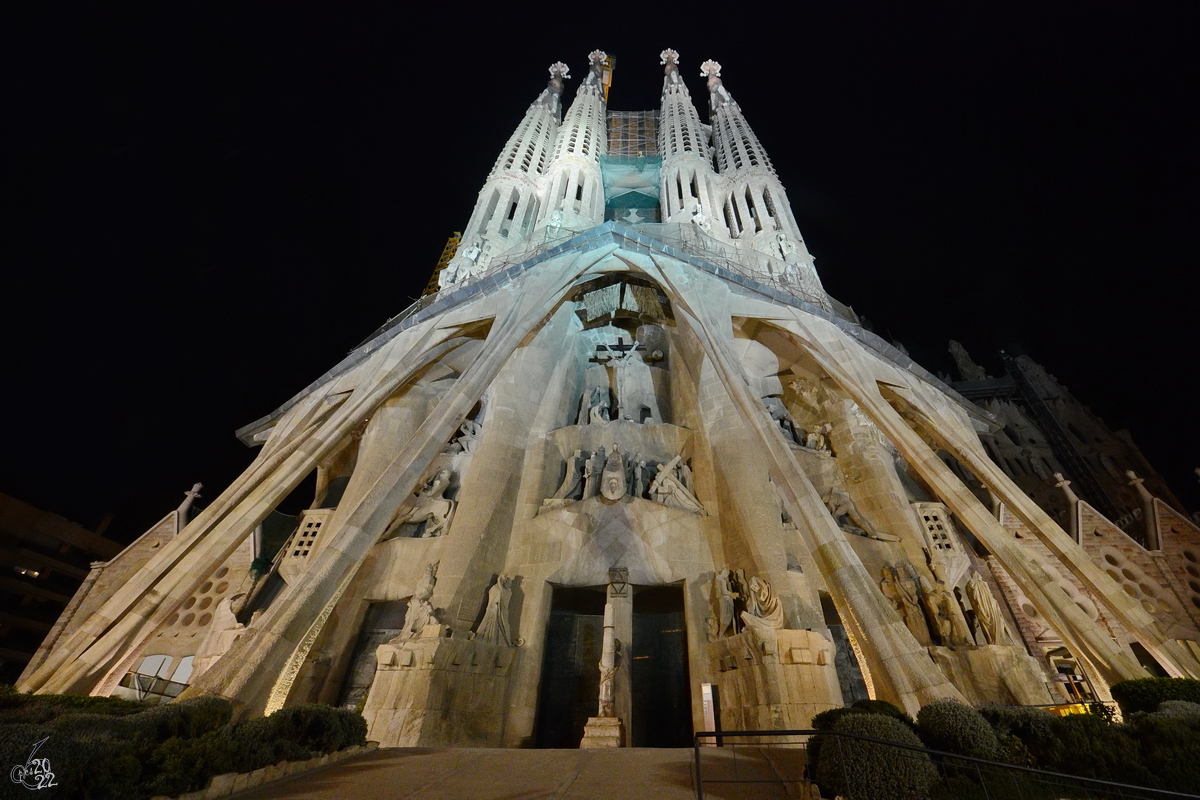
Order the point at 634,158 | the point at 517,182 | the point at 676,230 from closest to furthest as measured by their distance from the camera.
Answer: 1. the point at 676,230
2. the point at 517,182
3. the point at 634,158

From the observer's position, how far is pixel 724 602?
40.1 feet

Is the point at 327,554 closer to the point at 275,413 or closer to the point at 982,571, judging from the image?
the point at 275,413

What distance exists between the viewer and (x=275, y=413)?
64.3 ft

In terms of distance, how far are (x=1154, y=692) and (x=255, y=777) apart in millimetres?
9158

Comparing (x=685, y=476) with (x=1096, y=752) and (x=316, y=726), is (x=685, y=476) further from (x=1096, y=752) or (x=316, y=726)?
(x=1096, y=752)

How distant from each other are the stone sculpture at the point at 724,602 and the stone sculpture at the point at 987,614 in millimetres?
5308

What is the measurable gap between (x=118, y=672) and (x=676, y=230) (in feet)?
84.4

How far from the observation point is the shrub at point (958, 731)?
414 centimetres

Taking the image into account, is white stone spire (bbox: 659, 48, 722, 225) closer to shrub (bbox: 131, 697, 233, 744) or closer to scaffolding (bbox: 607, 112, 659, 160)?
scaffolding (bbox: 607, 112, 659, 160)

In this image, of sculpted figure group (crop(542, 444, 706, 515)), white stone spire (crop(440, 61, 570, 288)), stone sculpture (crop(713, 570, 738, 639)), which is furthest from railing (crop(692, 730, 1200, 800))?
white stone spire (crop(440, 61, 570, 288))

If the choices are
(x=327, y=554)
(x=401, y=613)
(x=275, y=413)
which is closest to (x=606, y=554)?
(x=401, y=613)

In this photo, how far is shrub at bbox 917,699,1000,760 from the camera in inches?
163

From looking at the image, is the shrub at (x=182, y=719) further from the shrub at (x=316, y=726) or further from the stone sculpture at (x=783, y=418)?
the stone sculpture at (x=783, y=418)

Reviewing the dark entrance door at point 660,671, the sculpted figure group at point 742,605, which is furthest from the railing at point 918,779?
the dark entrance door at point 660,671
